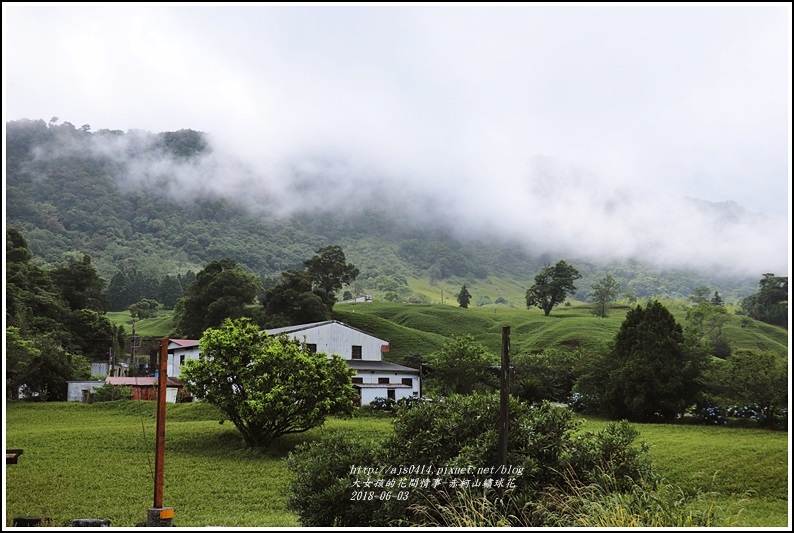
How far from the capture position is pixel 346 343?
28.0 meters

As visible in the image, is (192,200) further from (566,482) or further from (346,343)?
(566,482)

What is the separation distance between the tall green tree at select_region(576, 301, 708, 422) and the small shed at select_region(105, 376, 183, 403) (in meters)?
15.8

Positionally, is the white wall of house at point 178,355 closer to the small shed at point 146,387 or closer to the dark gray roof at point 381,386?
the small shed at point 146,387

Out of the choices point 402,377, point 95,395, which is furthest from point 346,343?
point 95,395

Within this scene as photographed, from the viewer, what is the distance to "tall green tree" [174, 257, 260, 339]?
37.8m

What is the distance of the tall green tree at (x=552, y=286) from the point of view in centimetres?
5684

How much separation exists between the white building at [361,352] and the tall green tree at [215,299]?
35.9 ft

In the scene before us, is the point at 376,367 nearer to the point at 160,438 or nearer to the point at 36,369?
the point at 36,369

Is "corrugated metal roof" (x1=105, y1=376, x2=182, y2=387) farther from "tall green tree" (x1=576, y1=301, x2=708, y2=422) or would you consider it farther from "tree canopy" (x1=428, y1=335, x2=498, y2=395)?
"tall green tree" (x1=576, y1=301, x2=708, y2=422)

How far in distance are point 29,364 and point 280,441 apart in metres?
14.6

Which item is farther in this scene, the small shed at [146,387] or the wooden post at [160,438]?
the small shed at [146,387]

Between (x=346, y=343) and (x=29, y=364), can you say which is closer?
(x=29, y=364)

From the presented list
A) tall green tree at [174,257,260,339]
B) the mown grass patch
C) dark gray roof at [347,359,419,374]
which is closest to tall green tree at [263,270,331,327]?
tall green tree at [174,257,260,339]

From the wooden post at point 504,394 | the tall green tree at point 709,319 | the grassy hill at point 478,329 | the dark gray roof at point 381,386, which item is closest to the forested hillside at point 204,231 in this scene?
the grassy hill at point 478,329
